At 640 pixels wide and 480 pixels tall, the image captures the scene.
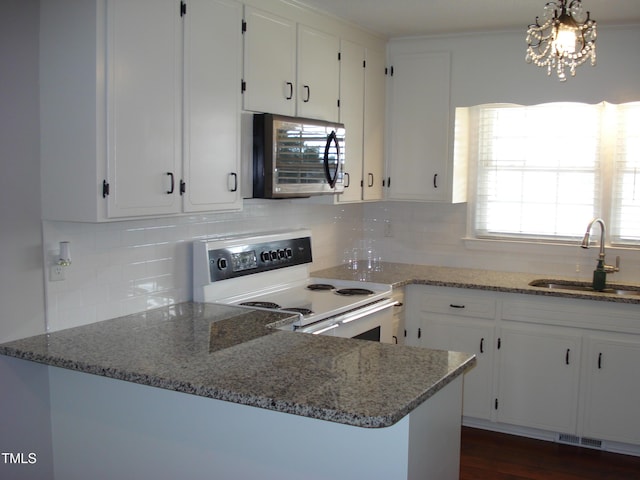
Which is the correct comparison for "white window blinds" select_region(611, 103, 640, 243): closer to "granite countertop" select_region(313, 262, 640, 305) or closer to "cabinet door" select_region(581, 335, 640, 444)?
"granite countertop" select_region(313, 262, 640, 305)

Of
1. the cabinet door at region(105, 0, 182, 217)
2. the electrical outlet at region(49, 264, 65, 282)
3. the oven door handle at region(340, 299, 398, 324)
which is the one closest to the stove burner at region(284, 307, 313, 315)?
the oven door handle at region(340, 299, 398, 324)

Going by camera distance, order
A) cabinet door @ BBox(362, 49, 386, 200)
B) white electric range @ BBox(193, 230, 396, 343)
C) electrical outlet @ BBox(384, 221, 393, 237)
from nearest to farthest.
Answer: white electric range @ BBox(193, 230, 396, 343), cabinet door @ BBox(362, 49, 386, 200), electrical outlet @ BBox(384, 221, 393, 237)

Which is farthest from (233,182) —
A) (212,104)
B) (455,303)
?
(455,303)

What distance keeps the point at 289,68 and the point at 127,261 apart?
1325 mm

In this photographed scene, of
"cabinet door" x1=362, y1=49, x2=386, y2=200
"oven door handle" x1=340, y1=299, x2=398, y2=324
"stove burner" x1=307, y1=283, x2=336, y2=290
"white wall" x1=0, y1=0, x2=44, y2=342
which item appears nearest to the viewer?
"white wall" x1=0, y1=0, x2=44, y2=342

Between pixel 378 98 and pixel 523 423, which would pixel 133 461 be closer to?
pixel 523 423

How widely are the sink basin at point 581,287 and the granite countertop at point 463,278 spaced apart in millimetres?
17

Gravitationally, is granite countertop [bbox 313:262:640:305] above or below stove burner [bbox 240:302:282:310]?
above

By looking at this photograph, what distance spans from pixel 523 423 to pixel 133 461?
2.52 m

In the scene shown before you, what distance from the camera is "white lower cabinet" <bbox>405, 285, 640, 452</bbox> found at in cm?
387

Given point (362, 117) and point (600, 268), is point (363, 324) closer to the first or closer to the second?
point (362, 117)

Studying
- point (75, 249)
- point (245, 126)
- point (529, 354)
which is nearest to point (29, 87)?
point (75, 249)

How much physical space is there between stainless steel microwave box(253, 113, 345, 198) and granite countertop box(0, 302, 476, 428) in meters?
0.80

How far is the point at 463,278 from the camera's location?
4367mm
